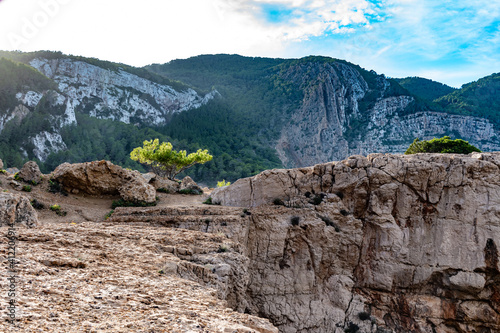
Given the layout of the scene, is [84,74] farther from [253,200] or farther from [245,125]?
[253,200]

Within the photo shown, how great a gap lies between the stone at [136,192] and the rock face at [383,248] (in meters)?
7.84

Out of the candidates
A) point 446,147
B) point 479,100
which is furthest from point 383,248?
point 479,100

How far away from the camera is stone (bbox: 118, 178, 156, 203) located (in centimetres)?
2161

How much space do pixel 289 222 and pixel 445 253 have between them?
913cm

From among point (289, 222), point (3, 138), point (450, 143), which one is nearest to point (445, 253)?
point (289, 222)

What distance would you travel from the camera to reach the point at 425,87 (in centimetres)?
13350

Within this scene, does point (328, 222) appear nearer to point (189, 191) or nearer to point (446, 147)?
point (189, 191)

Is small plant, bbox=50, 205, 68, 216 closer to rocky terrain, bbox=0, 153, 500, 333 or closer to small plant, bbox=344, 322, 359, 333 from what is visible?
rocky terrain, bbox=0, 153, 500, 333

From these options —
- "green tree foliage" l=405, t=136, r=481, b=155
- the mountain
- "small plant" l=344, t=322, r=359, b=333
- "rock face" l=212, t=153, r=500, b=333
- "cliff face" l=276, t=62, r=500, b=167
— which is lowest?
"small plant" l=344, t=322, r=359, b=333

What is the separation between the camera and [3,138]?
51875 mm

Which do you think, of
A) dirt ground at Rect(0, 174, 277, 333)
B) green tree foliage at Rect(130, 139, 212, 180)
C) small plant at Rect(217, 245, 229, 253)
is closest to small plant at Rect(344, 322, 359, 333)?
small plant at Rect(217, 245, 229, 253)

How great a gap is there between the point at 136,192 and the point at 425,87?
144 metres

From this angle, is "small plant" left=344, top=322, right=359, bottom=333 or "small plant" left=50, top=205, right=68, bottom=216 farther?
"small plant" left=50, top=205, right=68, bottom=216

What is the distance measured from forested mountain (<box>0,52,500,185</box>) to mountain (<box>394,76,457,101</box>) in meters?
0.53
